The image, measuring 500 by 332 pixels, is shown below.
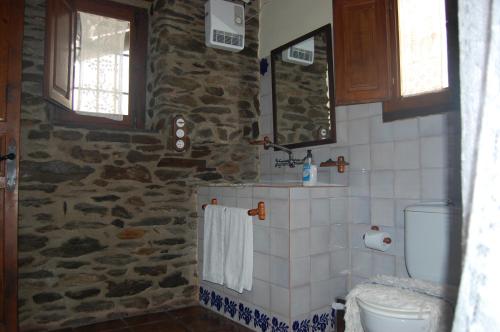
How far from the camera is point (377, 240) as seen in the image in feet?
6.76

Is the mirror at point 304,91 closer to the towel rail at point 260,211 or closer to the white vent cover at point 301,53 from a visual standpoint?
the white vent cover at point 301,53

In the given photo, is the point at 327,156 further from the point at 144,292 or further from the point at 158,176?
the point at 144,292

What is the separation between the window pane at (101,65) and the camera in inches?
106

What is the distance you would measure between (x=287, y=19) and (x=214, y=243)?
1.94 metres

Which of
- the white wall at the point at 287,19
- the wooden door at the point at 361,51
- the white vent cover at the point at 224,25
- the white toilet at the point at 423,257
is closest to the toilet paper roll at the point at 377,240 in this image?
the white toilet at the point at 423,257

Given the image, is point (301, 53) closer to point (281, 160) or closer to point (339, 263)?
point (281, 160)

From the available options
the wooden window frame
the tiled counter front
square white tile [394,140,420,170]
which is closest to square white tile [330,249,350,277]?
the tiled counter front

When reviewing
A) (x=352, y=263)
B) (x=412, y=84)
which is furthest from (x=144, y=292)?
(x=412, y=84)

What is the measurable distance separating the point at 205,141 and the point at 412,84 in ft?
5.23

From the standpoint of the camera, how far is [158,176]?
2.66m

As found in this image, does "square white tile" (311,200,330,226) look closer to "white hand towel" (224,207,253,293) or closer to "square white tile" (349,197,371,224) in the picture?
"square white tile" (349,197,371,224)

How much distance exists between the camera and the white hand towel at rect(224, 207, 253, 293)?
217 centimetres

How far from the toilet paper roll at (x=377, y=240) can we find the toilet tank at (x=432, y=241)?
0.18 meters

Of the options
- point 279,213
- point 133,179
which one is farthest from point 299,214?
point 133,179
